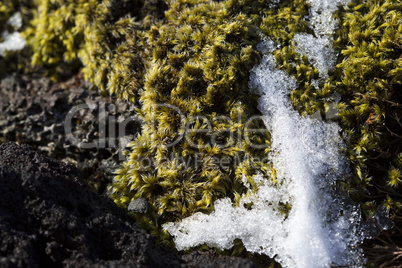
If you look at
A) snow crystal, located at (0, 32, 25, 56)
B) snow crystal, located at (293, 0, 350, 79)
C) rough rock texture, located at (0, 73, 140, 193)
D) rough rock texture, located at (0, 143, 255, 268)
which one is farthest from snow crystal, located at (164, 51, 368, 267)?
snow crystal, located at (0, 32, 25, 56)

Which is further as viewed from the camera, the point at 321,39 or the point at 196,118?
the point at 321,39

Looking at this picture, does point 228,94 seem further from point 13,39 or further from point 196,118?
point 13,39

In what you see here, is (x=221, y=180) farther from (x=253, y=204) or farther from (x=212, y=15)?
(x=212, y=15)

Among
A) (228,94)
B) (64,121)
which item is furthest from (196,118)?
(64,121)

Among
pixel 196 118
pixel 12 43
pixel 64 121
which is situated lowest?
pixel 64 121

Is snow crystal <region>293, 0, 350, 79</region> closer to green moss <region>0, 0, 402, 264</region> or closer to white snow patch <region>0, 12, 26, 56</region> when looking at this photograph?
green moss <region>0, 0, 402, 264</region>

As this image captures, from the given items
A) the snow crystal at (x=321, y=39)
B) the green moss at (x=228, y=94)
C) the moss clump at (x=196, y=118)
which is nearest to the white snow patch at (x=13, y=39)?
the green moss at (x=228, y=94)

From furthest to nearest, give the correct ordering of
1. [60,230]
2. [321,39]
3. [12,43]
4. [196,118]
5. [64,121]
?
[12,43] < [64,121] < [321,39] < [196,118] < [60,230]
